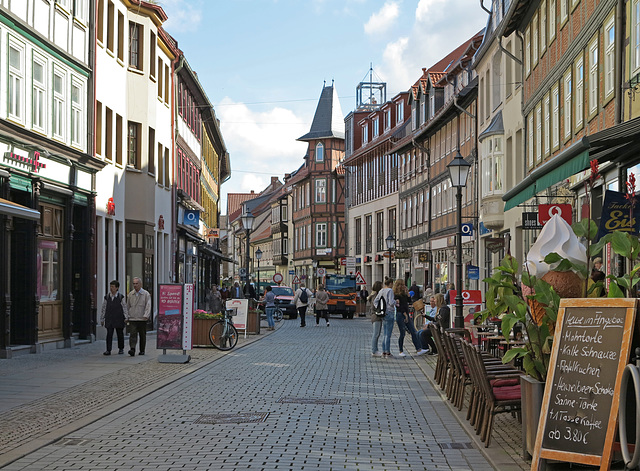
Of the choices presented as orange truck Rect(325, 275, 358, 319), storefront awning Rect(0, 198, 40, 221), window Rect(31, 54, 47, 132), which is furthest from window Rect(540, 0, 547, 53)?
orange truck Rect(325, 275, 358, 319)

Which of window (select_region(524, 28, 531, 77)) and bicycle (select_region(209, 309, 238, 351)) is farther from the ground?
window (select_region(524, 28, 531, 77))

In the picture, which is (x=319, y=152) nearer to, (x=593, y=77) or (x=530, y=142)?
(x=530, y=142)

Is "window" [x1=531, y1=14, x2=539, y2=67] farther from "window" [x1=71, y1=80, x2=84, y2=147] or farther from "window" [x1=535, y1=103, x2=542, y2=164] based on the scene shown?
"window" [x1=71, y1=80, x2=84, y2=147]

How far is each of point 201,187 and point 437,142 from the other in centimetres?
1261

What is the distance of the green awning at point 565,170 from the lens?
11.5m

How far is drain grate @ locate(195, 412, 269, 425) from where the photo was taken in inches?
435

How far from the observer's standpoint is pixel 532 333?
8422 millimetres

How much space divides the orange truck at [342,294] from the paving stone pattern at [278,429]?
33045mm

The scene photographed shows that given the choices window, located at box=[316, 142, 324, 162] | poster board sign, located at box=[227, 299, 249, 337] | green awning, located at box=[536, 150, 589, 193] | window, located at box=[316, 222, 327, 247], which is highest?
window, located at box=[316, 142, 324, 162]

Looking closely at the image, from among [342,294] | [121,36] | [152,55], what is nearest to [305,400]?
[121,36]

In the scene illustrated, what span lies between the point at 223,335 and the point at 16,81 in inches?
294

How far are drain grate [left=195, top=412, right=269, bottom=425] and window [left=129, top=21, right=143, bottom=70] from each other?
21.1 m

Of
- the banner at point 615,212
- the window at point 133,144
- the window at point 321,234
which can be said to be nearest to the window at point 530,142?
the window at point 133,144

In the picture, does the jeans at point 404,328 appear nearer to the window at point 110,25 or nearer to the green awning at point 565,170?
the green awning at point 565,170
